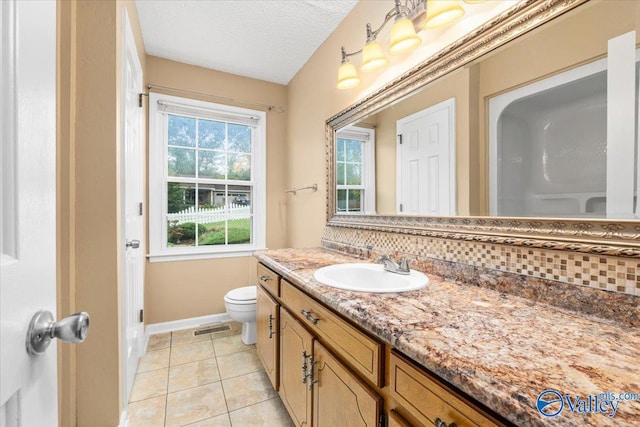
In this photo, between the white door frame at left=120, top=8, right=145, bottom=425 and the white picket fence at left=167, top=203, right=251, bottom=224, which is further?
the white picket fence at left=167, top=203, right=251, bottom=224

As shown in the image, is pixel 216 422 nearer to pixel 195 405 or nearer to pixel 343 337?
pixel 195 405

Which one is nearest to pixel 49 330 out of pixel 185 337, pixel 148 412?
pixel 148 412

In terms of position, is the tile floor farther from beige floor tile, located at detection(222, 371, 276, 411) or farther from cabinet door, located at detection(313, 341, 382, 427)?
cabinet door, located at detection(313, 341, 382, 427)

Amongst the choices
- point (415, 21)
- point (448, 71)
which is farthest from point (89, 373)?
point (415, 21)

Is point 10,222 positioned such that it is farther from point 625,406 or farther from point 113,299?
point 113,299

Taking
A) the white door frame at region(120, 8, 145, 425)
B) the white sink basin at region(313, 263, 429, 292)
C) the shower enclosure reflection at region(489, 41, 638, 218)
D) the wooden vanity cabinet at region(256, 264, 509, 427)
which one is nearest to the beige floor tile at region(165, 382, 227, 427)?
the white door frame at region(120, 8, 145, 425)

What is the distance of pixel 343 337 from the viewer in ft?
3.01

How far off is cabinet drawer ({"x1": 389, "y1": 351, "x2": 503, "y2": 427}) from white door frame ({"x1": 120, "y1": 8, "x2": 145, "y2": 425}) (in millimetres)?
1476

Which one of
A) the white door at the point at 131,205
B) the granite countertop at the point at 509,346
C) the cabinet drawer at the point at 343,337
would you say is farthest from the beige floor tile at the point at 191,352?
the granite countertop at the point at 509,346

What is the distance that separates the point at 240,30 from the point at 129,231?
1677 millimetres

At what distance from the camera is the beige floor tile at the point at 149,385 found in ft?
5.61

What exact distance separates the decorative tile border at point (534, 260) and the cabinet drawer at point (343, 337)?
59cm
